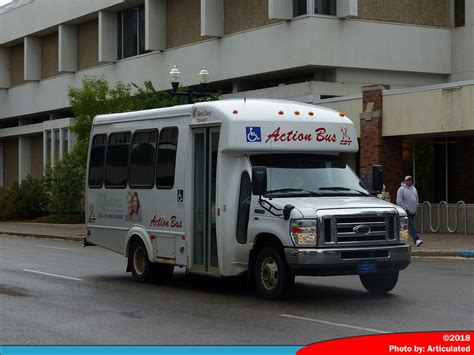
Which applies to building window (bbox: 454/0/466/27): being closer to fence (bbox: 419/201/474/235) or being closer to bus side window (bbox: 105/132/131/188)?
fence (bbox: 419/201/474/235)

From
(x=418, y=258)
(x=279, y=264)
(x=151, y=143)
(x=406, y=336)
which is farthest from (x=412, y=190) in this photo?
(x=406, y=336)

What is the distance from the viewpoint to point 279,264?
530 inches

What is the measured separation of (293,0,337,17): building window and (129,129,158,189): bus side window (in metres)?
19.7

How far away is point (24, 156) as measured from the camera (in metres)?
58.7

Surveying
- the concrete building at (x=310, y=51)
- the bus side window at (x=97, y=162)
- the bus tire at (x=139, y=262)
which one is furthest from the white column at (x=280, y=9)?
the bus tire at (x=139, y=262)

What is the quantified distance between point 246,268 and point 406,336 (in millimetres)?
4207

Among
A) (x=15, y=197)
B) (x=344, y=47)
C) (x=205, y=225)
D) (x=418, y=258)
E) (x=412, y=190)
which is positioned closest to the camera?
(x=205, y=225)

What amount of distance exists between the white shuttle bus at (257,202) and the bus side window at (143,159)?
24 mm

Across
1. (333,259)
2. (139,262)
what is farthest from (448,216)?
(333,259)

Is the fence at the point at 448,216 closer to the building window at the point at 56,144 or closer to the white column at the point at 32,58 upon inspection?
the building window at the point at 56,144

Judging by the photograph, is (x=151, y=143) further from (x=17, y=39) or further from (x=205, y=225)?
(x=17, y=39)

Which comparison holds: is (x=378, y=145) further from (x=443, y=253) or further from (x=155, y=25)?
(x=155, y=25)

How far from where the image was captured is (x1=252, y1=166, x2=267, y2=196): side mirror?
13.6 m

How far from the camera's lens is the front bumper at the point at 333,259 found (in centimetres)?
1306
